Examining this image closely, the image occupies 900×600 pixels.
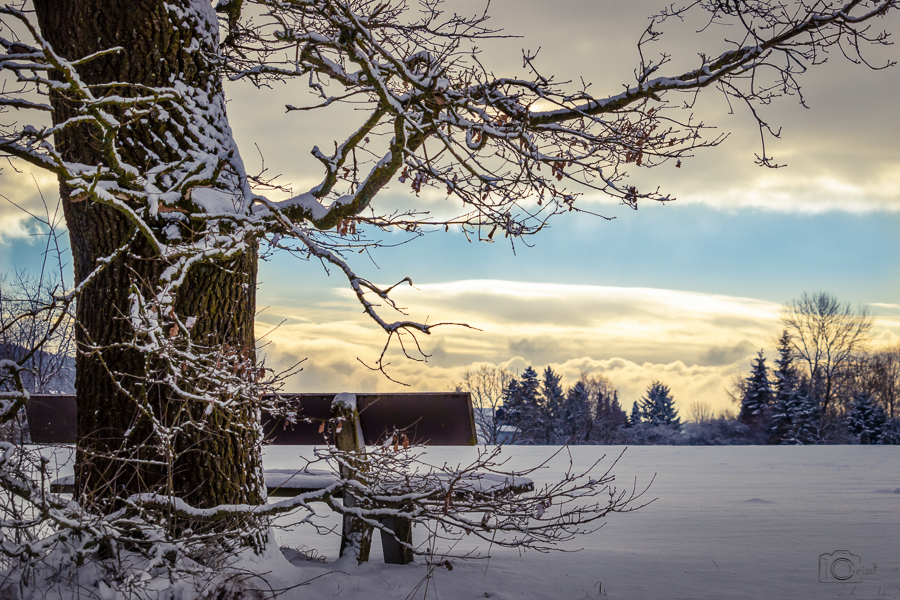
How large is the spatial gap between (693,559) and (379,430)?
238 cm

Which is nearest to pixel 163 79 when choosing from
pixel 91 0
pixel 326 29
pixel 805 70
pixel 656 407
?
A: pixel 91 0

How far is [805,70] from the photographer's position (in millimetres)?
4473

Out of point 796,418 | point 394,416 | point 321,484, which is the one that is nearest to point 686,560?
point 394,416

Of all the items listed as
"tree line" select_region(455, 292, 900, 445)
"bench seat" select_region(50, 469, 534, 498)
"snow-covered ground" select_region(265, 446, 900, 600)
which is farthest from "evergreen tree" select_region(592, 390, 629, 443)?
"bench seat" select_region(50, 469, 534, 498)

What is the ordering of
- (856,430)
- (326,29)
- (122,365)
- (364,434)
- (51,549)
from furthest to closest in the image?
(856,430), (326,29), (364,434), (122,365), (51,549)

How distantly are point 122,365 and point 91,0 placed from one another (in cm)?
243

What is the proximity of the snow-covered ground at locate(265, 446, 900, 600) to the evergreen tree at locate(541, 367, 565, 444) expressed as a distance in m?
27.7

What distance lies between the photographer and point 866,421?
31594 mm

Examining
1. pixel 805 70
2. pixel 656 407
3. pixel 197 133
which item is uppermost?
pixel 805 70

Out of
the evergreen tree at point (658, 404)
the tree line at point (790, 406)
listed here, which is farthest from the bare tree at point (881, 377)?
the evergreen tree at point (658, 404)

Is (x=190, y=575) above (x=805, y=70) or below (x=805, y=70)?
below

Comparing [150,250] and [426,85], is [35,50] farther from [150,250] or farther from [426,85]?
[426,85]

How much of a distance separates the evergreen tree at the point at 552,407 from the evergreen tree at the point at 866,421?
627 inches

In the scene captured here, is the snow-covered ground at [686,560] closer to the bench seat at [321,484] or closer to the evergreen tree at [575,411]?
the bench seat at [321,484]
